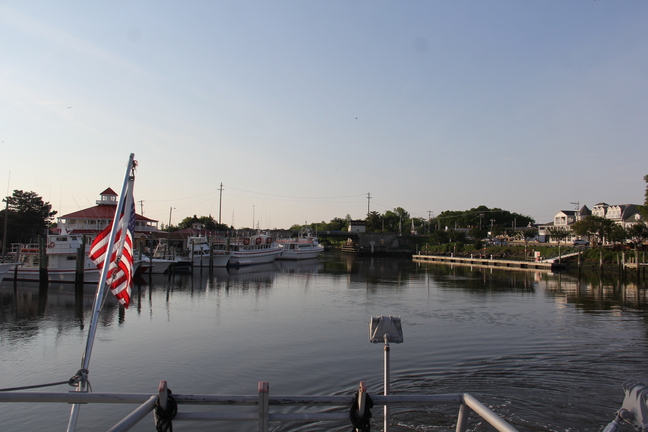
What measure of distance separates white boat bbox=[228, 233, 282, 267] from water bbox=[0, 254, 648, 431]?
113 feet

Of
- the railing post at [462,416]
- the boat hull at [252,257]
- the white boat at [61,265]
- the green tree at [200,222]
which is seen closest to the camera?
the railing post at [462,416]

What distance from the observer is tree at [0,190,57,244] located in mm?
76125

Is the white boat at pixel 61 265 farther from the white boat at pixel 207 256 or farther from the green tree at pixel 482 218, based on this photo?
the green tree at pixel 482 218

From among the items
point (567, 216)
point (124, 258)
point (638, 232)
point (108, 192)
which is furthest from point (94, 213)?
point (567, 216)

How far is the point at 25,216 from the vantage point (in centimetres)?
7831

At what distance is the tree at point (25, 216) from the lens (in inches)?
2997

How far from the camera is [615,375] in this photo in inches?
658

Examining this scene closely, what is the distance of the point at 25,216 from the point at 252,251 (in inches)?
1435

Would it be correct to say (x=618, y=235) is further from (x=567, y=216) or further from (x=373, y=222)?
(x=373, y=222)

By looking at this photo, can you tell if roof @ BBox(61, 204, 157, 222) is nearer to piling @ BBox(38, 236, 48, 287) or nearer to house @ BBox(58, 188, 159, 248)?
house @ BBox(58, 188, 159, 248)

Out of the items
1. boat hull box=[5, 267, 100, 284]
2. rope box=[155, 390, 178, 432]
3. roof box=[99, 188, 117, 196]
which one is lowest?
boat hull box=[5, 267, 100, 284]

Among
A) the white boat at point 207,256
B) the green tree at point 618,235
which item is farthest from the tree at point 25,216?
the green tree at point 618,235

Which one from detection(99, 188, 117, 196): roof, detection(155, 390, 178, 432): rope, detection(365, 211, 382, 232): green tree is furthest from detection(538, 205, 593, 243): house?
detection(155, 390, 178, 432): rope

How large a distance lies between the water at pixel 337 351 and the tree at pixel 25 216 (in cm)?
4158
